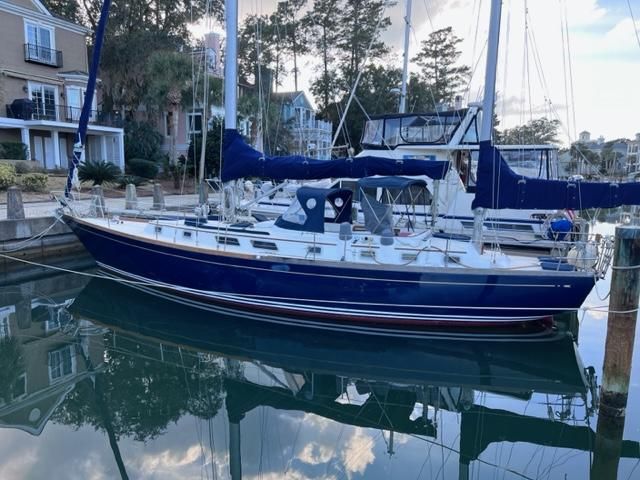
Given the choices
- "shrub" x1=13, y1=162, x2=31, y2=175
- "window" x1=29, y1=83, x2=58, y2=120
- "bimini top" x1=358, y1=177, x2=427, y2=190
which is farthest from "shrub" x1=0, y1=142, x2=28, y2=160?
"bimini top" x1=358, y1=177, x2=427, y2=190

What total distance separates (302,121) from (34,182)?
23053 millimetres

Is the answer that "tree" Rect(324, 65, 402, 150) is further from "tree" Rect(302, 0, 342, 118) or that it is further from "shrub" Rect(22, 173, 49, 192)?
"shrub" Rect(22, 173, 49, 192)

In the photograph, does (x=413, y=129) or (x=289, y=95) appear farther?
(x=289, y=95)

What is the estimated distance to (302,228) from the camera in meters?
9.47

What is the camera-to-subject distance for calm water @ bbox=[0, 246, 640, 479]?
5691mm

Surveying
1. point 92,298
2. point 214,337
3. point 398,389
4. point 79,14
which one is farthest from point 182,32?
point 398,389

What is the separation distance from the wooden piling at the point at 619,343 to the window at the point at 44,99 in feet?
89.6

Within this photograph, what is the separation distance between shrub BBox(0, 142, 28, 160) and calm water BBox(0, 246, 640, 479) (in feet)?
50.8

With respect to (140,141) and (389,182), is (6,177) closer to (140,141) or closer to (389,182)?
(140,141)

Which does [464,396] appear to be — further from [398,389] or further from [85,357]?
[85,357]

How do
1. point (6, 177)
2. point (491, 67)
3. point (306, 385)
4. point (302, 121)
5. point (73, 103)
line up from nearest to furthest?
point (306, 385), point (491, 67), point (6, 177), point (73, 103), point (302, 121)

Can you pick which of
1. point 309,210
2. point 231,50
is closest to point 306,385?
point 309,210

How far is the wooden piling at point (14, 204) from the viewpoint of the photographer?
42.0 feet

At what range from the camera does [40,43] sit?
2644cm
